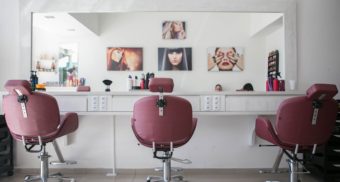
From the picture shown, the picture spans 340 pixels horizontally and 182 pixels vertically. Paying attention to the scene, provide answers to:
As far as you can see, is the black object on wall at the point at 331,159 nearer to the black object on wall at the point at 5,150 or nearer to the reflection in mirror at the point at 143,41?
the reflection in mirror at the point at 143,41

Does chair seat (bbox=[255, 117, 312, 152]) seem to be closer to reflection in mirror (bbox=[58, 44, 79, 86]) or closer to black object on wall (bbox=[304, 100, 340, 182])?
black object on wall (bbox=[304, 100, 340, 182])

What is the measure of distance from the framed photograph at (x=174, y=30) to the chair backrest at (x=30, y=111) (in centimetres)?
145

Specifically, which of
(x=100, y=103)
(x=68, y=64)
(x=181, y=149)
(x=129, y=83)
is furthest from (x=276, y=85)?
(x=68, y=64)

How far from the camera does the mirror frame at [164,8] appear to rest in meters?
3.15

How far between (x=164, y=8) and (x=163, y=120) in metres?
1.46

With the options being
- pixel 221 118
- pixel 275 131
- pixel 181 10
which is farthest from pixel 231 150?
pixel 181 10

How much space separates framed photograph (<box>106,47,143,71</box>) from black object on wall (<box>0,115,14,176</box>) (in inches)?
47.1

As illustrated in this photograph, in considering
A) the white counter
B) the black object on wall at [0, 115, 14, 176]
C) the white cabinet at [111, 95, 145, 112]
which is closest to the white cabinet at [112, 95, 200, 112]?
the white cabinet at [111, 95, 145, 112]

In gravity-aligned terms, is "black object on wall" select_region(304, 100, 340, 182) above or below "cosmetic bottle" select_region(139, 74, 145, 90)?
below

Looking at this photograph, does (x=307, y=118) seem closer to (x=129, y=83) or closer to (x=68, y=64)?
(x=129, y=83)

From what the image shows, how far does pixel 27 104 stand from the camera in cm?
230

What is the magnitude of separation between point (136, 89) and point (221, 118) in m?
0.97

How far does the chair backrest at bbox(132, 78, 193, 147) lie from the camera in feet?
7.18

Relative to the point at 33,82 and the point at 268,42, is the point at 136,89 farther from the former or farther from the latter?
the point at 268,42
